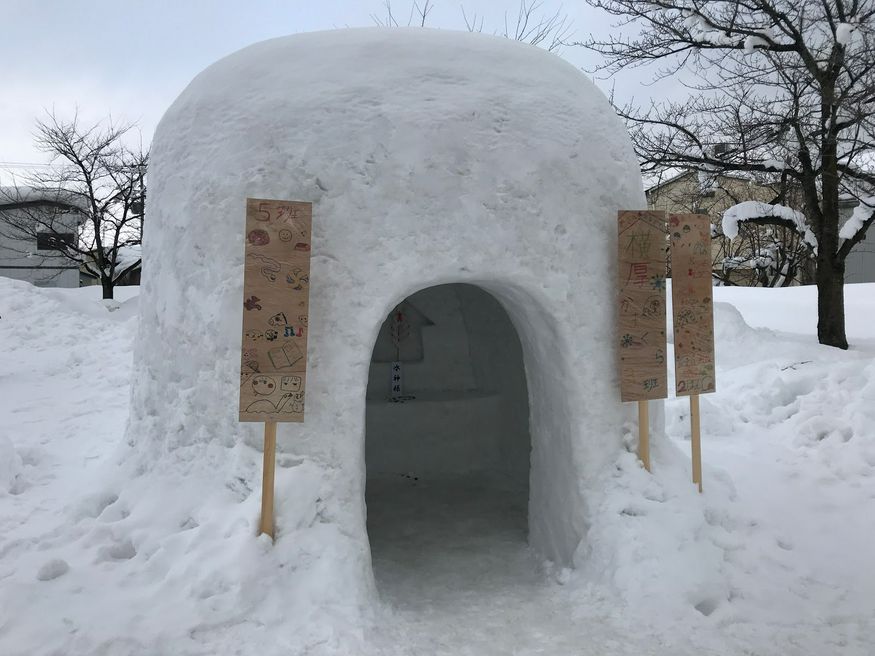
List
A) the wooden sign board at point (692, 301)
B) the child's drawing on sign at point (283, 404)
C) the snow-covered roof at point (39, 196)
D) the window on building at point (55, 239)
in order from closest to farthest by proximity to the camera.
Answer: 1. the child's drawing on sign at point (283, 404)
2. the wooden sign board at point (692, 301)
3. the window on building at point (55, 239)
4. the snow-covered roof at point (39, 196)

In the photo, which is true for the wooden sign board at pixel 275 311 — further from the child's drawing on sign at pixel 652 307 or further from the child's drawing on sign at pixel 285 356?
the child's drawing on sign at pixel 652 307

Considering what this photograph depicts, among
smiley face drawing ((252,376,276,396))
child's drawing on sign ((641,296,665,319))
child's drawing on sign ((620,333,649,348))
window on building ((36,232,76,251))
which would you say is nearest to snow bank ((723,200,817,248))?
child's drawing on sign ((641,296,665,319))

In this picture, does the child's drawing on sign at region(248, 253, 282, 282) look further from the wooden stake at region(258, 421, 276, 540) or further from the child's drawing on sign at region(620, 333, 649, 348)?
the child's drawing on sign at region(620, 333, 649, 348)

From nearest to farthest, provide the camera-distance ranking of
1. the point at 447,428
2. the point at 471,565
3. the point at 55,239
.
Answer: the point at 471,565
the point at 447,428
the point at 55,239

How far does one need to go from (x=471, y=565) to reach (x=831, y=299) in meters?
6.79

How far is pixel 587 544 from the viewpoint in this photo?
393cm

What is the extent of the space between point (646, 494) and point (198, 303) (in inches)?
124

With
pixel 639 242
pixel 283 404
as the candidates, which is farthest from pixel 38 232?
pixel 639 242

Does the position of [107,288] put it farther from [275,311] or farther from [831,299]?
[831,299]

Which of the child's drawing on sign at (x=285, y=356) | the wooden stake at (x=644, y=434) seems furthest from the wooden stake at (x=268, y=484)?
the wooden stake at (x=644, y=434)

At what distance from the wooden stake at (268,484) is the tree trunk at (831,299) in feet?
25.9

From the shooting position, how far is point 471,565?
4.49 m

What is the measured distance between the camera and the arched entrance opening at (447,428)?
5.39 m

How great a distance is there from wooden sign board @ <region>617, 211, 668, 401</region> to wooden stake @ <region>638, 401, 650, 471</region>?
0.09 m
